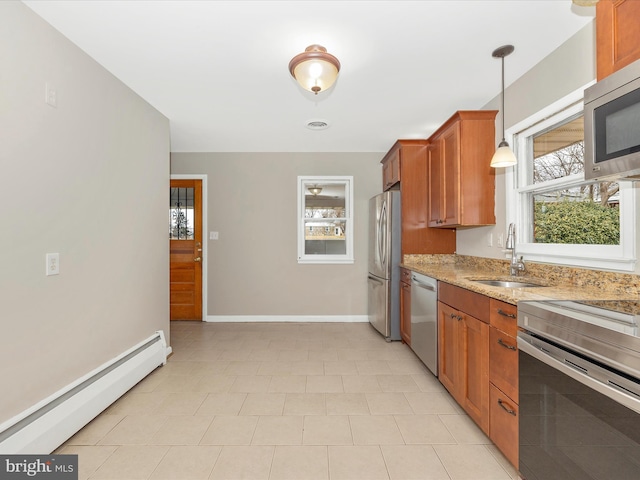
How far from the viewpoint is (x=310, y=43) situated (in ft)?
7.08

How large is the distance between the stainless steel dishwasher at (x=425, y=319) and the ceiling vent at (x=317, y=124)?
1.86m

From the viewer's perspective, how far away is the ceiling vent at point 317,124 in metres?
3.51

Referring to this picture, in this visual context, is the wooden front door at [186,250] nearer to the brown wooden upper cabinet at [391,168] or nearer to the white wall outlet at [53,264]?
the brown wooden upper cabinet at [391,168]

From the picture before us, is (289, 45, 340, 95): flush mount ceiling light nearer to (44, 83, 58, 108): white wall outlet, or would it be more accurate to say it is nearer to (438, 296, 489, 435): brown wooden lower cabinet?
(44, 83, 58, 108): white wall outlet

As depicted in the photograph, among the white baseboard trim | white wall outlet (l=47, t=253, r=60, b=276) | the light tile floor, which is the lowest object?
the light tile floor

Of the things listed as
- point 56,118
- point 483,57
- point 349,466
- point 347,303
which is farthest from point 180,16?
point 347,303

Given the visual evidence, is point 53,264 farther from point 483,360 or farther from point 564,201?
point 564,201

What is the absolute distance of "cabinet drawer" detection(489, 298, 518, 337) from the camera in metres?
1.62

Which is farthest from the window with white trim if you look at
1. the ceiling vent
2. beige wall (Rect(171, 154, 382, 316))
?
beige wall (Rect(171, 154, 382, 316))

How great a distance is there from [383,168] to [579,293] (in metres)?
3.20

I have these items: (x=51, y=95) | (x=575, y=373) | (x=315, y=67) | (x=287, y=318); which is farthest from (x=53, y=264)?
(x=287, y=318)

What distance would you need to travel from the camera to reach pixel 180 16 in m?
1.88

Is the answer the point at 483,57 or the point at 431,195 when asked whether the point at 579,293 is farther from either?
the point at 431,195

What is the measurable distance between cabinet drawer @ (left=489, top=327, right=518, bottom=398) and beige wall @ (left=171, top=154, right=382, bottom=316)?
2928 mm
